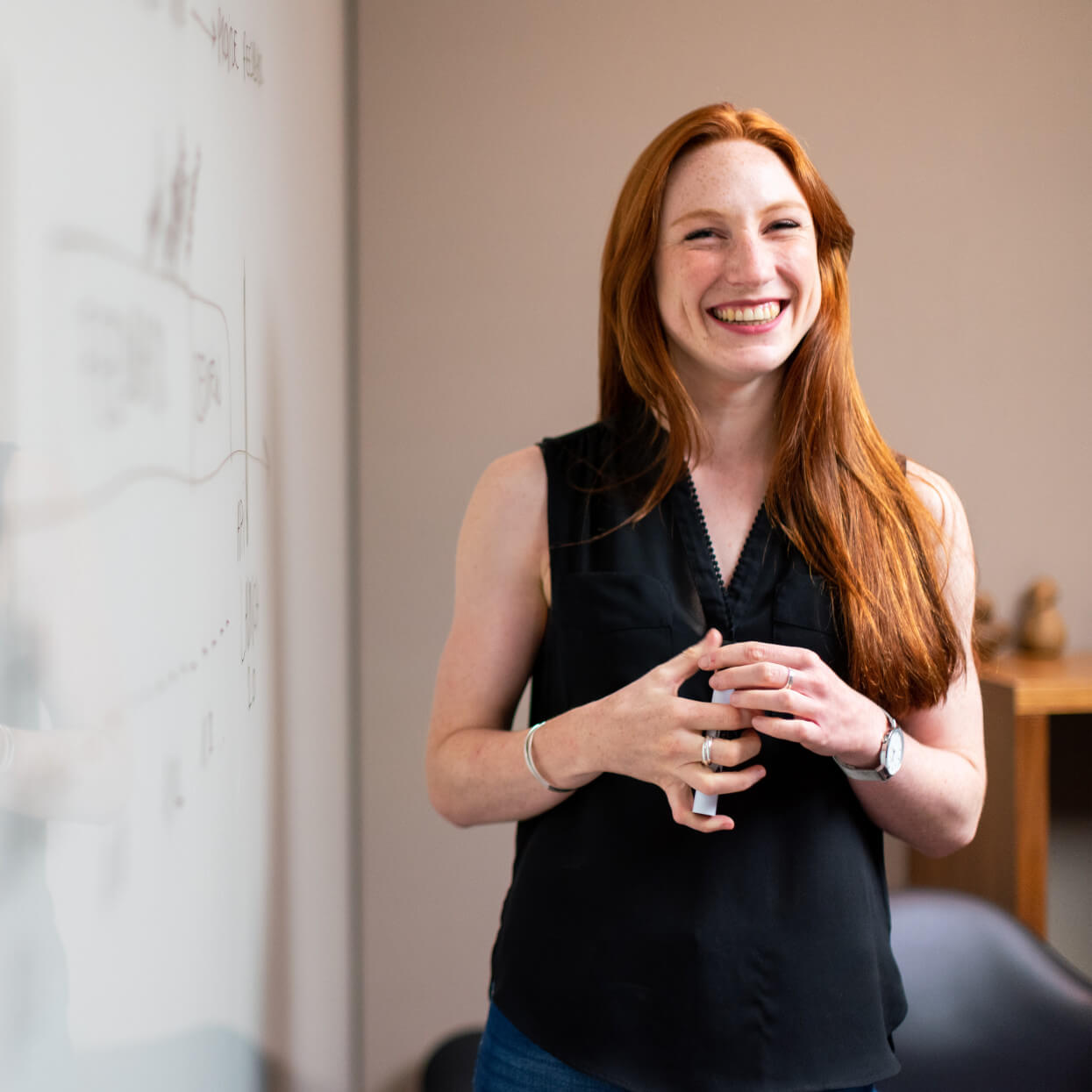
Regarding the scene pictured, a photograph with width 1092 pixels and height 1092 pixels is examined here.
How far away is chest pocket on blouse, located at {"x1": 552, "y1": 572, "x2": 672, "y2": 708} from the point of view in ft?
3.57

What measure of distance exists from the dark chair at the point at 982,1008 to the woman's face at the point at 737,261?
3.50 ft

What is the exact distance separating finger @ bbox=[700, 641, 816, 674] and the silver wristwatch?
5.0 inches

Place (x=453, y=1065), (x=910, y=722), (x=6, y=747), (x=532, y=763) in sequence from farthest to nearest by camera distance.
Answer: (x=453, y=1065)
(x=910, y=722)
(x=532, y=763)
(x=6, y=747)

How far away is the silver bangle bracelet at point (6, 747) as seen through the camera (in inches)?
12.2

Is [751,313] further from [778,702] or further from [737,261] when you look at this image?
[778,702]

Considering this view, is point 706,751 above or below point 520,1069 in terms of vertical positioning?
above

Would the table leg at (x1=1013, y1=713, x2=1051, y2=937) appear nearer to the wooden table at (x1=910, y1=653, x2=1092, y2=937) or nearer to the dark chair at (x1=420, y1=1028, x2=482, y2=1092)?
the wooden table at (x1=910, y1=653, x2=1092, y2=937)

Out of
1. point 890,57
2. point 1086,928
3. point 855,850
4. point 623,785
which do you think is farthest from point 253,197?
point 1086,928

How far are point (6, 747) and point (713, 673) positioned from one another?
834mm

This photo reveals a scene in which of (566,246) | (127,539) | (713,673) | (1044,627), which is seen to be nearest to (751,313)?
(713,673)

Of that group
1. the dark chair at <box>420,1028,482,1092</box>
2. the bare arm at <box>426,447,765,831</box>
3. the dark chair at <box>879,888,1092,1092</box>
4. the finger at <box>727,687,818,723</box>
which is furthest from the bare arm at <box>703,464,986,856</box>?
the dark chair at <box>420,1028,482,1092</box>

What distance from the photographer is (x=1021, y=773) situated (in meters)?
2.02

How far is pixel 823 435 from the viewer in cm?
117

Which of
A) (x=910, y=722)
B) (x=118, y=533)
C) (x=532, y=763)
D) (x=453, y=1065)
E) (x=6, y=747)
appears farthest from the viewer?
(x=453, y=1065)
